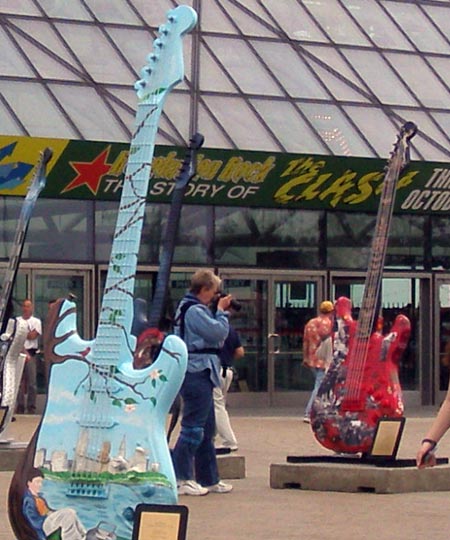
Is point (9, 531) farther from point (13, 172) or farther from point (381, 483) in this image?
point (13, 172)

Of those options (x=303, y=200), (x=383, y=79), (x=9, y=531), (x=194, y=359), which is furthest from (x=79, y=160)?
(x=9, y=531)

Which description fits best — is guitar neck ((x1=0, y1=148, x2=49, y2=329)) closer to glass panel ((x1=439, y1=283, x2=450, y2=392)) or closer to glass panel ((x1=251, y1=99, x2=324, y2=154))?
glass panel ((x1=251, y1=99, x2=324, y2=154))

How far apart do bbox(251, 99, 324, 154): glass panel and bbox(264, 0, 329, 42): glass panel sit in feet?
5.59

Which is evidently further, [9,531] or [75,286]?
[75,286]

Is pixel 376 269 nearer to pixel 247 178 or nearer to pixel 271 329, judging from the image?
pixel 247 178

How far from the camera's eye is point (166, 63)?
8609 mm

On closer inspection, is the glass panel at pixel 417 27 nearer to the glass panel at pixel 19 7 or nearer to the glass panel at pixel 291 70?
the glass panel at pixel 291 70

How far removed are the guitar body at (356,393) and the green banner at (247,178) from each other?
9.07 metres

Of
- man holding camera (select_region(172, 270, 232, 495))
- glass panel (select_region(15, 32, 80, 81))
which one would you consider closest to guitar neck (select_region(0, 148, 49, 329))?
man holding camera (select_region(172, 270, 232, 495))

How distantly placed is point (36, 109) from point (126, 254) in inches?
586

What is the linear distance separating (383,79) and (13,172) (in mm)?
7304

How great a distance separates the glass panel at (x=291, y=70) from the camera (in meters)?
25.1

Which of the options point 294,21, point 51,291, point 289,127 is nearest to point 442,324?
point 289,127

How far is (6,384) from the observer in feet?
47.5
